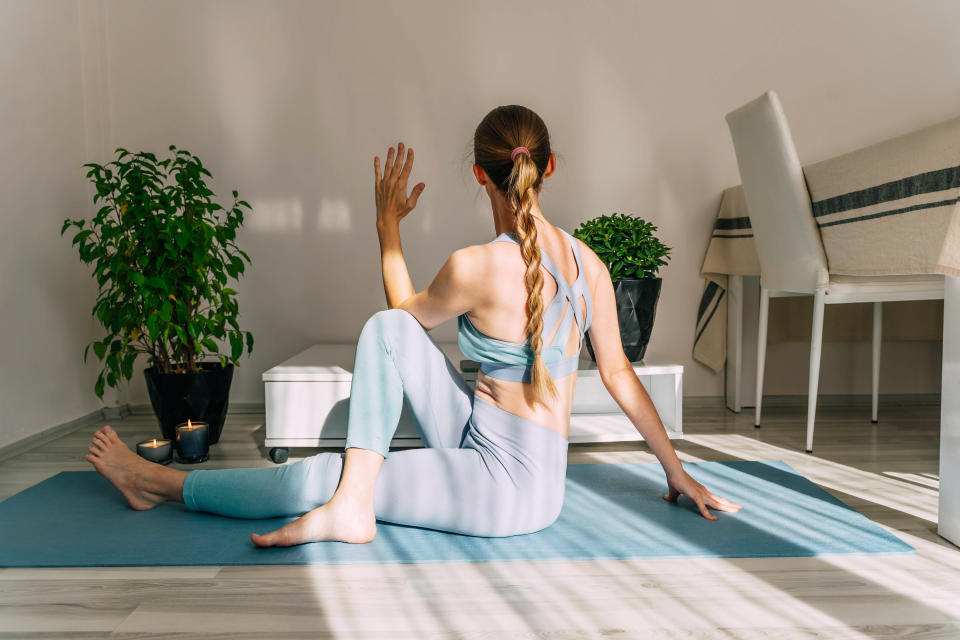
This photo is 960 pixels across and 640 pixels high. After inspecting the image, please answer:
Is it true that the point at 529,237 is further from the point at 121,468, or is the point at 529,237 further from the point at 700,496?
the point at 121,468

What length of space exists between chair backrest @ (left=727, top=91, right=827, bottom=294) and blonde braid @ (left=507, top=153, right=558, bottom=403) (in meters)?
1.05

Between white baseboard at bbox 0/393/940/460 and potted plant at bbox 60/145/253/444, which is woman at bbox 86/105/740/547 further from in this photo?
white baseboard at bbox 0/393/940/460

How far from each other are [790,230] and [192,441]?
177 cm

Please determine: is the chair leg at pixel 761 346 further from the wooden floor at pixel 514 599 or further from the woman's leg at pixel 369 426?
the woman's leg at pixel 369 426

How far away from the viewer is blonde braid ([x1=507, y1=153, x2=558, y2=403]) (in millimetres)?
1300

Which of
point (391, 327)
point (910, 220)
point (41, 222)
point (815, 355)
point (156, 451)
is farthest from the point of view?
point (41, 222)

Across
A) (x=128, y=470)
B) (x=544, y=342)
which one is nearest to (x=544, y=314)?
(x=544, y=342)

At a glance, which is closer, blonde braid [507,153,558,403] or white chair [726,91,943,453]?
blonde braid [507,153,558,403]

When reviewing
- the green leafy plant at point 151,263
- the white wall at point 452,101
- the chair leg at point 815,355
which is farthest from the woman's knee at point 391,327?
the white wall at point 452,101

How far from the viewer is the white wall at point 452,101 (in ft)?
8.78

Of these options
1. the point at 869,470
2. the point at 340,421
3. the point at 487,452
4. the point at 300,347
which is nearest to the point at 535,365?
the point at 487,452

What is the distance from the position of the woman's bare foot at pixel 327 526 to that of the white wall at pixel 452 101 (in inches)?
56.6

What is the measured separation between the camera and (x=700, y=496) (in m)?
1.53

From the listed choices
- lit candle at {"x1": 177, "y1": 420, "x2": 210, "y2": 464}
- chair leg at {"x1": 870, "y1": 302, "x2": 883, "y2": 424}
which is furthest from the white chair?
lit candle at {"x1": 177, "y1": 420, "x2": 210, "y2": 464}
